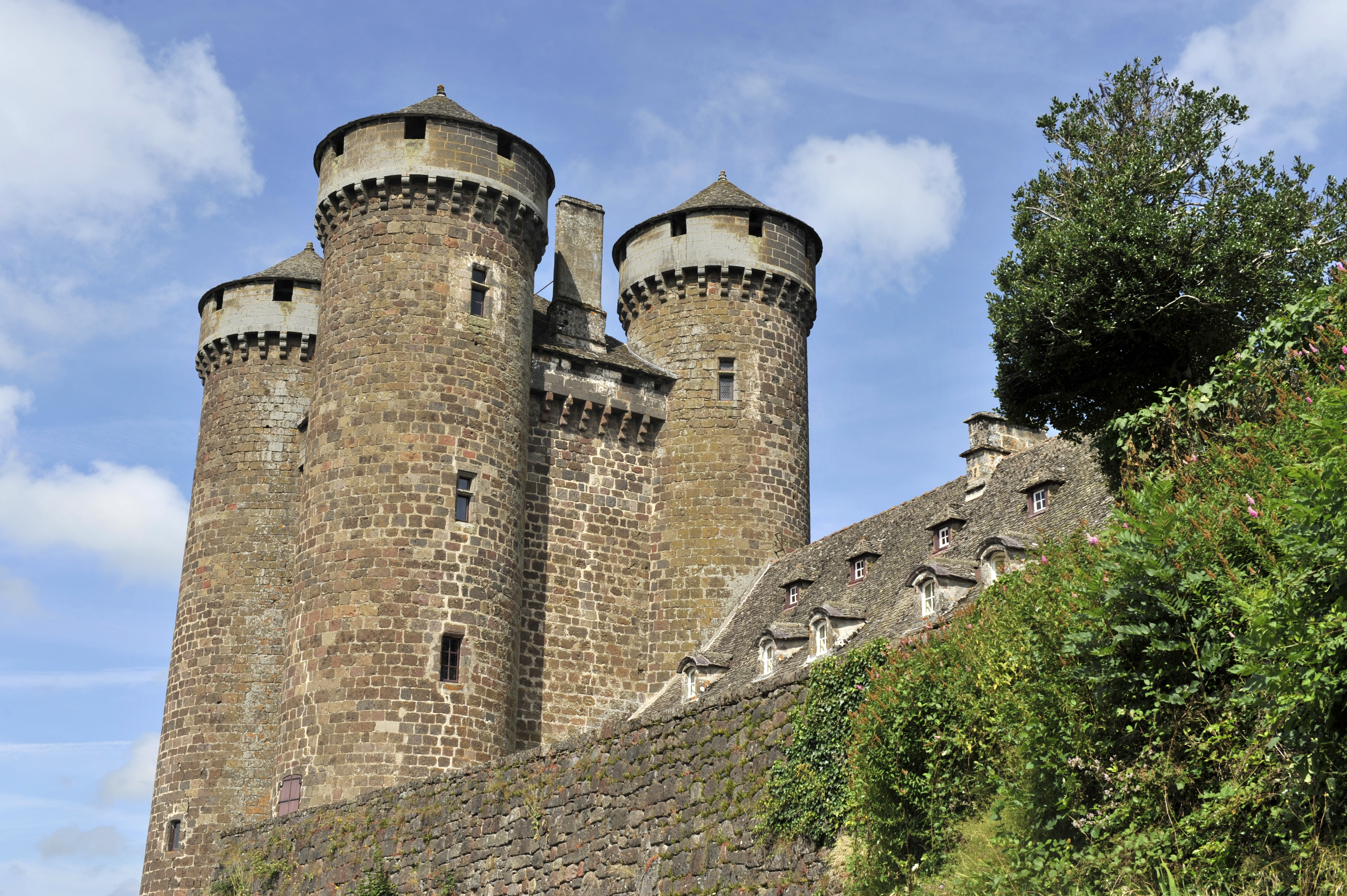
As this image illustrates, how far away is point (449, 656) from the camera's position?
27.6 m

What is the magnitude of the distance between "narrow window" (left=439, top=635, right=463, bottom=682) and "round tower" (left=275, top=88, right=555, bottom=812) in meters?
0.04

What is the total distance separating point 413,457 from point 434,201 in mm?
6147

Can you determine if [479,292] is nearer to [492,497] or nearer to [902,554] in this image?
[492,497]

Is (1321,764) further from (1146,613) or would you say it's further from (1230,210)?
(1230,210)

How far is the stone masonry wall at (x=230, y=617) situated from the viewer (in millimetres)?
31859

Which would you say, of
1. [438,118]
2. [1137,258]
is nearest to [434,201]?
[438,118]

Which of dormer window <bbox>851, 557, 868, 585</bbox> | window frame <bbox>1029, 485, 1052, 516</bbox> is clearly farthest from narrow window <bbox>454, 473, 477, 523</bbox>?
window frame <bbox>1029, 485, 1052, 516</bbox>

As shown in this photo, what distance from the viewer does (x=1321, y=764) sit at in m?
8.44

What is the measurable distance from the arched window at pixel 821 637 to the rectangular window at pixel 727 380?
8771mm

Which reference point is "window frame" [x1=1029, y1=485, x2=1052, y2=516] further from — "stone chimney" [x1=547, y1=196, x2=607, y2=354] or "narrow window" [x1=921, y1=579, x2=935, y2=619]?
"stone chimney" [x1=547, y1=196, x2=607, y2=354]

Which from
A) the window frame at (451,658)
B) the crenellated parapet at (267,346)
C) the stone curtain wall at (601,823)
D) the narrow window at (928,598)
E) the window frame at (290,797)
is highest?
the crenellated parapet at (267,346)

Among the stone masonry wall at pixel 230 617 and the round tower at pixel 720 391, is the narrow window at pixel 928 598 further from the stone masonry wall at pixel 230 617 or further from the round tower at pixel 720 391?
the stone masonry wall at pixel 230 617

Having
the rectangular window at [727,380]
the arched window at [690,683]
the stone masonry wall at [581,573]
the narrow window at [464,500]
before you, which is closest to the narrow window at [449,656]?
the narrow window at [464,500]

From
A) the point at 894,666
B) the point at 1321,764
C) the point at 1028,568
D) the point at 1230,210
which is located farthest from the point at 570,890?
the point at 1230,210
